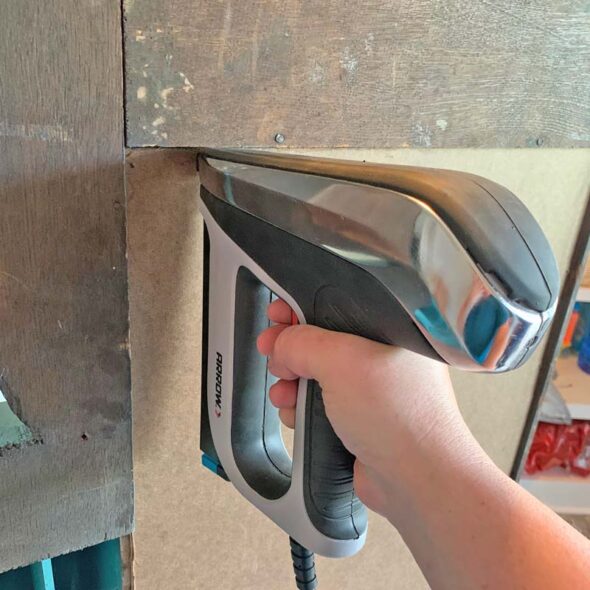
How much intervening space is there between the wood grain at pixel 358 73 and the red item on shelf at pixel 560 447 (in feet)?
2.65

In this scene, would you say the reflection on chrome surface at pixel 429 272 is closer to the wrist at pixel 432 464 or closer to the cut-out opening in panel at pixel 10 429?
the wrist at pixel 432 464

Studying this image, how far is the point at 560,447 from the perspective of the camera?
53.4 inches

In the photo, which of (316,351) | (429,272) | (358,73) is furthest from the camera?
(358,73)

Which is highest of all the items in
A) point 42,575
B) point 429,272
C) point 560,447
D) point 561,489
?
point 429,272

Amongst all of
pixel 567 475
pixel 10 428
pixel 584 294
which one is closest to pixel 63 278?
pixel 10 428

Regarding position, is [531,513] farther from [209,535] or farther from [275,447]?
[209,535]

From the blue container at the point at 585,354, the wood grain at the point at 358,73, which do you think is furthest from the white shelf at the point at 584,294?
the wood grain at the point at 358,73

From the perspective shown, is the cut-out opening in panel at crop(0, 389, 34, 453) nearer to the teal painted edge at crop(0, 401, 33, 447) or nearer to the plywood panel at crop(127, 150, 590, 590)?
the teal painted edge at crop(0, 401, 33, 447)

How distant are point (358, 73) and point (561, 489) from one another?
118 centimetres

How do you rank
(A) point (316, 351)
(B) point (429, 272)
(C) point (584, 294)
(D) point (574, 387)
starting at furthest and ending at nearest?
(D) point (574, 387) < (C) point (584, 294) < (A) point (316, 351) < (B) point (429, 272)

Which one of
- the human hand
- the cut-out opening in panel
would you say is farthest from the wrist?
the cut-out opening in panel

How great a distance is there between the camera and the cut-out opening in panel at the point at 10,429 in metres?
0.52

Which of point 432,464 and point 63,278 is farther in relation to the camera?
point 63,278

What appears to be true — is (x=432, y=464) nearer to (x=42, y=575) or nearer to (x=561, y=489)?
(x=42, y=575)
